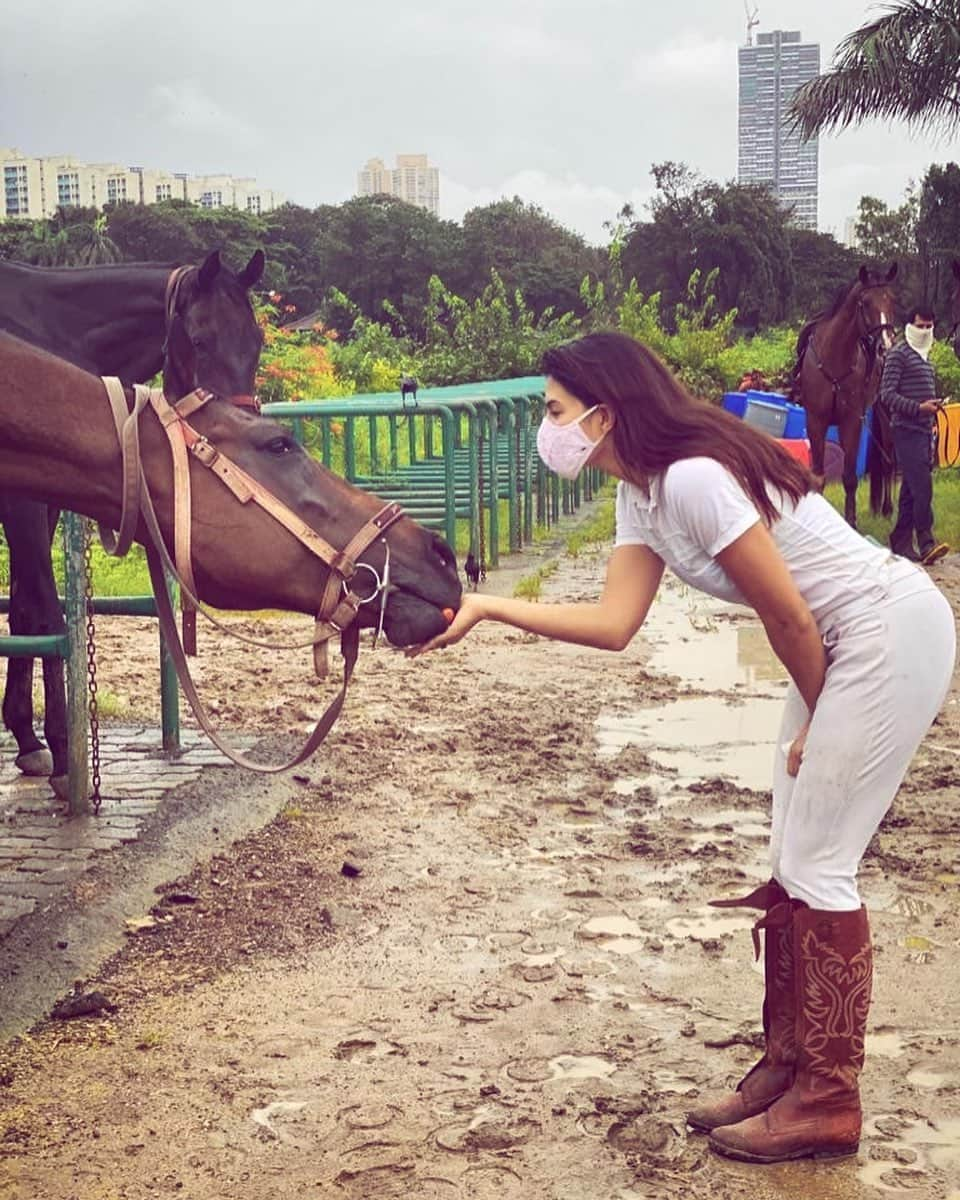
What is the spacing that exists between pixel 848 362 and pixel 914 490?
1.37 meters

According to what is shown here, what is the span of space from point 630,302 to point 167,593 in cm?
2148

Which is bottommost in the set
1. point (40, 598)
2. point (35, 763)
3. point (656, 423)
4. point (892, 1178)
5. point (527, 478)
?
point (892, 1178)

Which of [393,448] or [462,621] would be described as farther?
[393,448]

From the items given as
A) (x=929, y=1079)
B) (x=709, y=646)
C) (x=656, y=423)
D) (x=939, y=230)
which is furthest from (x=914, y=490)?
(x=939, y=230)

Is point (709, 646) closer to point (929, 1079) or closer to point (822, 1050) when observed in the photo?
point (929, 1079)

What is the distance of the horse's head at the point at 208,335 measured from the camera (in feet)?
21.9

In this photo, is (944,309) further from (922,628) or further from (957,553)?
(922,628)

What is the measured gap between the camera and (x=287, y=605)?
3566 mm

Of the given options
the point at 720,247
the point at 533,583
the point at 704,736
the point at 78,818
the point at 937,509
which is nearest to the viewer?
the point at 78,818

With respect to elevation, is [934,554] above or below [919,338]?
below

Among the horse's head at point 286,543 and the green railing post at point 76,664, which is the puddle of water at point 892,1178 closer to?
the horse's head at point 286,543

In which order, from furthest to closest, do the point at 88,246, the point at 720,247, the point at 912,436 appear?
the point at 720,247 < the point at 88,246 < the point at 912,436

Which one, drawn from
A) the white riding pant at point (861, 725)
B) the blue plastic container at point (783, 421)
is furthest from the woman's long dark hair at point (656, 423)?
the blue plastic container at point (783, 421)

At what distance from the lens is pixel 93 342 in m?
6.48
